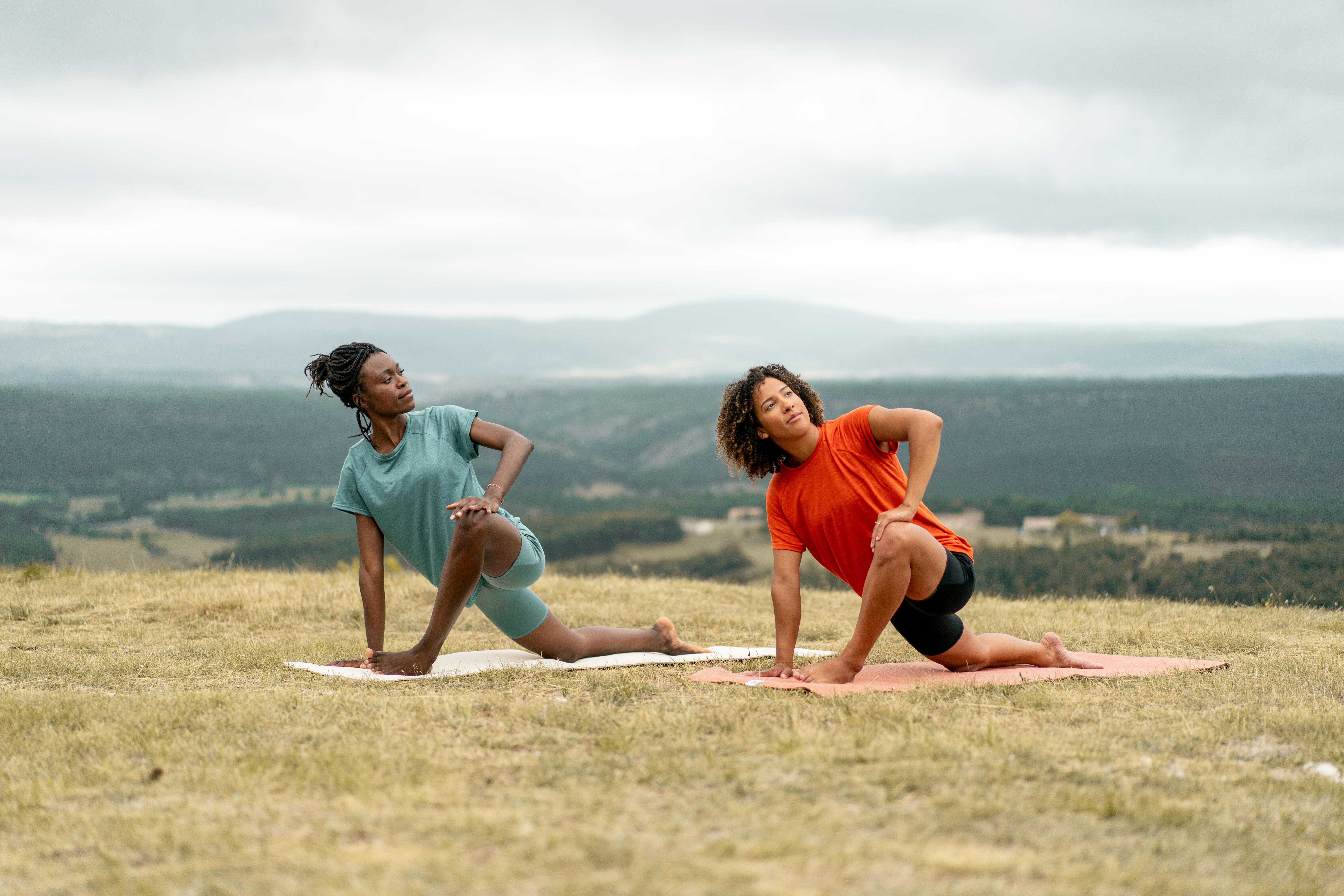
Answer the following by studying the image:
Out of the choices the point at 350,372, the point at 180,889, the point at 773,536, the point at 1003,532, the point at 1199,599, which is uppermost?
the point at 350,372

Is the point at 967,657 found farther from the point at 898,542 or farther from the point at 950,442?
the point at 950,442

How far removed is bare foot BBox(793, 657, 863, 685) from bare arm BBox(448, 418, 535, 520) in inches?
69.9

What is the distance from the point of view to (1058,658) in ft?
18.0

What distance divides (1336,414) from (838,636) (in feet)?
298

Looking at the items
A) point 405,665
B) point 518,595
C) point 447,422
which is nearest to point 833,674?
point 518,595

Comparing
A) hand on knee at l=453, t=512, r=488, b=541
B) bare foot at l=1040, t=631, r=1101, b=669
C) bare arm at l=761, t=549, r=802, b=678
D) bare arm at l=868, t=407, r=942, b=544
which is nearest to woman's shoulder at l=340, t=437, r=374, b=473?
hand on knee at l=453, t=512, r=488, b=541

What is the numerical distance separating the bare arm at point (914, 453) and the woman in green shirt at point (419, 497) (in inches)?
75.5

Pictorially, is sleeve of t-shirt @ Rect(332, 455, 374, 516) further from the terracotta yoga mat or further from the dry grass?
the terracotta yoga mat

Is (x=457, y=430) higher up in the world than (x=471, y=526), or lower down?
higher up

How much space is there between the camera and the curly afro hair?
195 inches

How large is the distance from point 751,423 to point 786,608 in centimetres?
97

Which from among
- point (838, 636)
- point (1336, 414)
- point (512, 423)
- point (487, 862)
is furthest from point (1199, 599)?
point (512, 423)

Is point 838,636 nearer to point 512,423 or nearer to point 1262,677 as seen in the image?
point 1262,677

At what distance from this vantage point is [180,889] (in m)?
2.44
